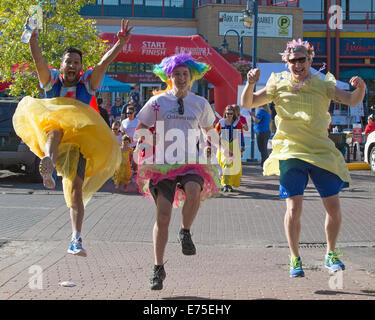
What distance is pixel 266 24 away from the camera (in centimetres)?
3291

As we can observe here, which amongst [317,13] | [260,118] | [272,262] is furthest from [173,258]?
[317,13]

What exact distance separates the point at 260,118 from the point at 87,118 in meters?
10.3

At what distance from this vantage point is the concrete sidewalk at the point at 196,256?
518cm

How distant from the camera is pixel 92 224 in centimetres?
888

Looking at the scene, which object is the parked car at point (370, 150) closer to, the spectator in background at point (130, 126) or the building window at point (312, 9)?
the spectator in background at point (130, 126)

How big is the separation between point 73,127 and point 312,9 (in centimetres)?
3264

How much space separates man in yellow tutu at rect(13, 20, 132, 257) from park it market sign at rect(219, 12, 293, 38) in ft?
89.4

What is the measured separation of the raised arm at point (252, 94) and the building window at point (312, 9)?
31.6 m


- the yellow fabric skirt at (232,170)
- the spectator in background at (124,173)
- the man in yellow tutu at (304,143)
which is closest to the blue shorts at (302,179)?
the man in yellow tutu at (304,143)

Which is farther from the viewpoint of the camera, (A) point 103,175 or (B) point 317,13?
(B) point 317,13

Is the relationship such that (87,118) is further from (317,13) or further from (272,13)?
(317,13)

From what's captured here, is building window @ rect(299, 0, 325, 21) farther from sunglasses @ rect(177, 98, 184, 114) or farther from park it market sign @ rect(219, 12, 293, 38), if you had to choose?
sunglasses @ rect(177, 98, 184, 114)

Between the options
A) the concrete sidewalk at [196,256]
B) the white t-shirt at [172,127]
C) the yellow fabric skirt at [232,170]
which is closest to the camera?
the concrete sidewalk at [196,256]

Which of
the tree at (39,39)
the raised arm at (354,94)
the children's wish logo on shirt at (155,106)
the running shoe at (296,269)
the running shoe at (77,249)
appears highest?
the tree at (39,39)
